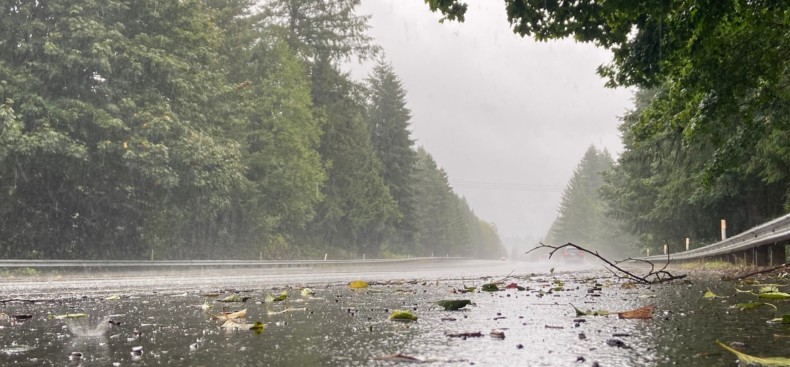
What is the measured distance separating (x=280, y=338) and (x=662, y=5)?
5058 millimetres

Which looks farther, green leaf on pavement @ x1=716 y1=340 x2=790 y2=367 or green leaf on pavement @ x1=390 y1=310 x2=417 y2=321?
green leaf on pavement @ x1=390 y1=310 x2=417 y2=321

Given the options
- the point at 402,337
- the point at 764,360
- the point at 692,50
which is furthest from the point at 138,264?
the point at 764,360

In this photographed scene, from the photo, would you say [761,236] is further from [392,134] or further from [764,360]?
[392,134]

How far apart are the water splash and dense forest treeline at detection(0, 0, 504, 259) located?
17.1 metres

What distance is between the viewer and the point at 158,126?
23.8m

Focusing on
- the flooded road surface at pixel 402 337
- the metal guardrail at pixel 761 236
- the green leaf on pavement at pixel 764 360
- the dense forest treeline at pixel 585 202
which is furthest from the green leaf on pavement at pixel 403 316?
the dense forest treeline at pixel 585 202

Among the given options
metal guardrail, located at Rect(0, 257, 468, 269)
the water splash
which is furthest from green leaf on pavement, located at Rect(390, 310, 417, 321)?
metal guardrail, located at Rect(0, 257, 468, 269)

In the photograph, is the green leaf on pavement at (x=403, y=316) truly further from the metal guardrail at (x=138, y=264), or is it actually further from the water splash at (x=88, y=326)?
the metal guardrail at (x=138, y=264)

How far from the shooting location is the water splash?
4.03 m

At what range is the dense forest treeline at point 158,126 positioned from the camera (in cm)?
Answer: 2238

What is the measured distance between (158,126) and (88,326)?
20626mm

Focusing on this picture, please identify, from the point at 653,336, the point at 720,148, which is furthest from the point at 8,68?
the point at 653,336

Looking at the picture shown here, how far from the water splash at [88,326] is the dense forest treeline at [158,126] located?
17.1 metres

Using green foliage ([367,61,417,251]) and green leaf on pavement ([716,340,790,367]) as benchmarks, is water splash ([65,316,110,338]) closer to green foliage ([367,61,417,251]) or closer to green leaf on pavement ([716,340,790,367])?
green leaf on pavement ([716,340,790,367])
